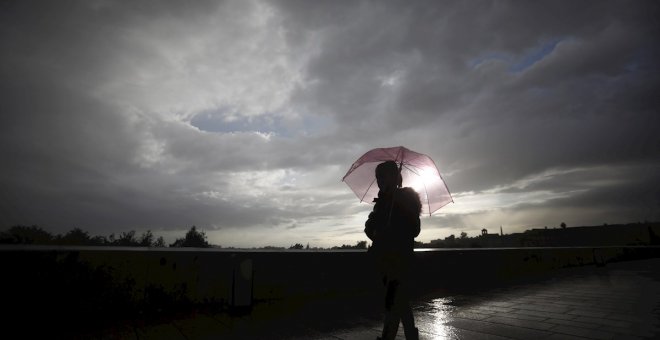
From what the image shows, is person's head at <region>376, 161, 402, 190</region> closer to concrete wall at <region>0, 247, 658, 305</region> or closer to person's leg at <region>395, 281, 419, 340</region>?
person's leg at <region>395, 281, 419, 340</region>

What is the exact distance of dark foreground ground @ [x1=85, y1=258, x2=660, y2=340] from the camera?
10.9 feet

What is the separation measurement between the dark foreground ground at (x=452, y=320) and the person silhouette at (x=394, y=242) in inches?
32.2

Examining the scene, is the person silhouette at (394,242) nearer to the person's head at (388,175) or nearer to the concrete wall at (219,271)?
the person's head at (388,175)

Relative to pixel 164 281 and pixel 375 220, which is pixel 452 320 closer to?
pixel 375 220

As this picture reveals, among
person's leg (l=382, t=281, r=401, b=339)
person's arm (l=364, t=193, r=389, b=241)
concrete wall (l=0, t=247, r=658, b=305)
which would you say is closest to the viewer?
person's leg (l=382, t=281, r=401, b=339)

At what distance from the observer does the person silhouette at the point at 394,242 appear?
2.64 metres

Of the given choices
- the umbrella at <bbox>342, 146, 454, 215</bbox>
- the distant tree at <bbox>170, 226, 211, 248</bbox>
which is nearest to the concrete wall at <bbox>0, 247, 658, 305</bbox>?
the umbrella at <bbox>342, 146, 454, 215</bbox>

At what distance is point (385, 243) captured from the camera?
2.69 metres

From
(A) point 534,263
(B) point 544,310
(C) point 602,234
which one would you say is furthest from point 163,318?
(C) point 602,234

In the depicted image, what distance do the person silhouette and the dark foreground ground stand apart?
82 cm

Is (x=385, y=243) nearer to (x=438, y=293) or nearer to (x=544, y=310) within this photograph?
(x=544, y=310)

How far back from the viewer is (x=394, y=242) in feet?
8.79

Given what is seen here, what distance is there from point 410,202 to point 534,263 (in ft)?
32.5

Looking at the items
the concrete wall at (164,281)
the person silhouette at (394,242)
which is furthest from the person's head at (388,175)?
the concrete wall at (164,281)
